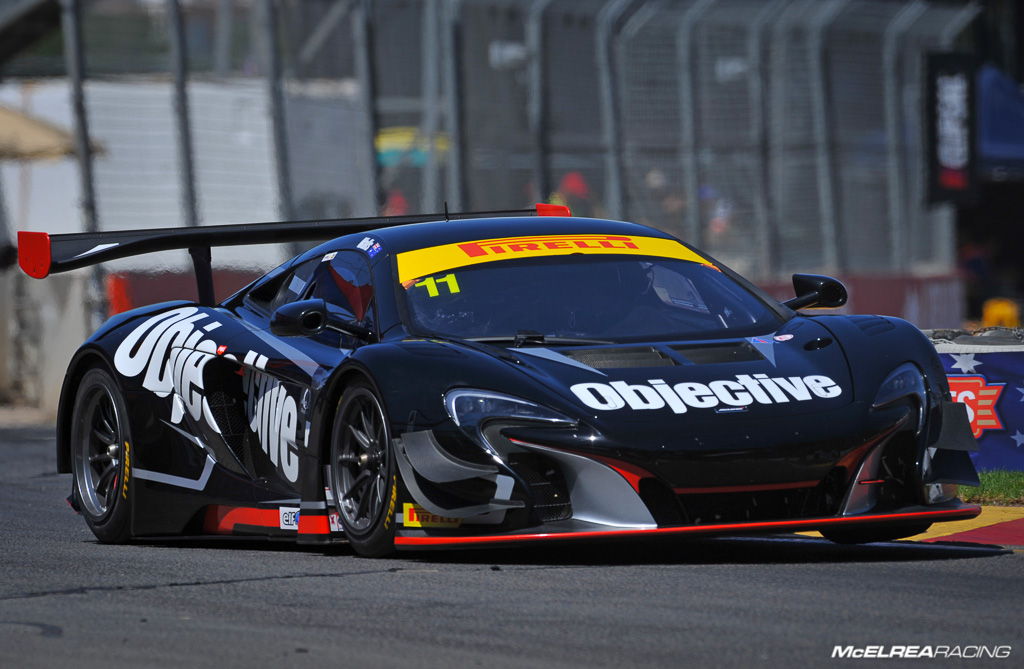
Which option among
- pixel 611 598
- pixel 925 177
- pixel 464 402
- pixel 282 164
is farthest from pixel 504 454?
pixel 925 177

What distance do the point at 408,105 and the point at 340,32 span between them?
93 cm

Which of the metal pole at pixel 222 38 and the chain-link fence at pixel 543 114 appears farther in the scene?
the metal pole at pixel 222 38

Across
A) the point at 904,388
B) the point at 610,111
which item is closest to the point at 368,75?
the point at 610,111

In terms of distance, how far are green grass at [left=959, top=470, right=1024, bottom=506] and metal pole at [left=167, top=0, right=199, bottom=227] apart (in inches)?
395

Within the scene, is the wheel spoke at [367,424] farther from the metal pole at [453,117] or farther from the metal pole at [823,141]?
the metal pole at [823,141]

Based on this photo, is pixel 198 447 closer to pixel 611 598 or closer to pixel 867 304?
pixel 611 598

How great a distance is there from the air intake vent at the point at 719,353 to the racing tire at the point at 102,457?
8.32 feet

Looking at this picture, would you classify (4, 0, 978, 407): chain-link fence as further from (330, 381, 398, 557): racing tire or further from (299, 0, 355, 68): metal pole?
(330, 381, 398, 557): racing tire

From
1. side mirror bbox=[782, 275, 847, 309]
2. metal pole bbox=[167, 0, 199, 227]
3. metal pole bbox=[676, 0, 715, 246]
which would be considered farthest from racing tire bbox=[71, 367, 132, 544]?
metal pole bbox=[676, 0, 715, 246]

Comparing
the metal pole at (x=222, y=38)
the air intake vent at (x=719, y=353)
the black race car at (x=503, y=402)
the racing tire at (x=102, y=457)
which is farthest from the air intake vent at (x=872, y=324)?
the metal pole at (x=222, y=38)

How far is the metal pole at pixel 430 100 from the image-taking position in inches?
751

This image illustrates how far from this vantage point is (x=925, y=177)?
85.1 ft

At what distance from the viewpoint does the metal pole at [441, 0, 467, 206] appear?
63.4 ft

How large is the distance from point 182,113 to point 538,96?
4.31 meters
